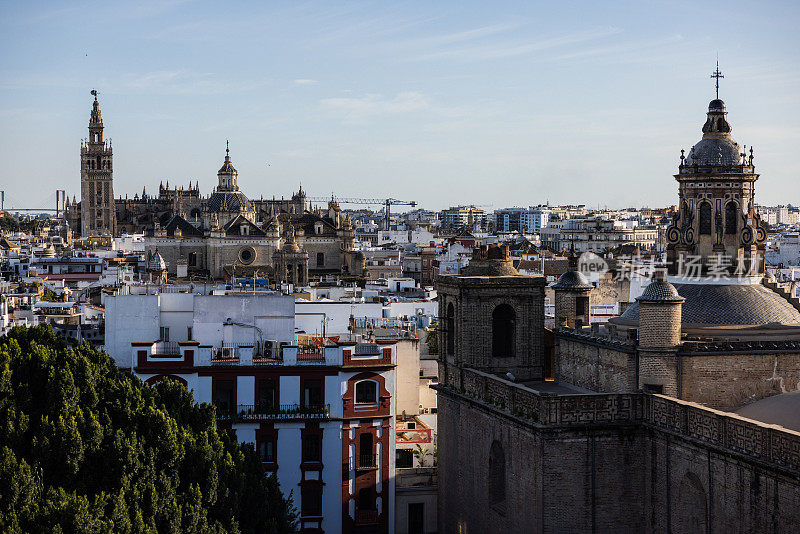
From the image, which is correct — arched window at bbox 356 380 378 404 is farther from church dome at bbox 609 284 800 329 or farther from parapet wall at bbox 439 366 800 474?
church dome at bbox 609 284 800 329

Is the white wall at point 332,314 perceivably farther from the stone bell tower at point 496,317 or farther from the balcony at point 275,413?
the stone bell tower at point 496,317

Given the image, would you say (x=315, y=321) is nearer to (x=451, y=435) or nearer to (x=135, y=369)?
(x=135, y=369)

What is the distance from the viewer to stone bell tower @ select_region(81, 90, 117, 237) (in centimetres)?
14725

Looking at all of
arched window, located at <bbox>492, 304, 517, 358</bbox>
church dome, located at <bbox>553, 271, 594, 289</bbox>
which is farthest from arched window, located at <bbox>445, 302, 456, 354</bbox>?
church dome, located at <bbox>553, 271, 594, 289</bbox>

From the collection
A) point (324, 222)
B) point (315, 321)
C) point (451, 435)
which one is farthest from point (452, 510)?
point (324, 222)

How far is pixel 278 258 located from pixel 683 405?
64.6 m

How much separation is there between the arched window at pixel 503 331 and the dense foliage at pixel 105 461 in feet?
20.4

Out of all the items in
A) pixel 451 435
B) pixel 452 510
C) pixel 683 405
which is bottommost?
pixel 452 510

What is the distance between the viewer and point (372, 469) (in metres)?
29.8

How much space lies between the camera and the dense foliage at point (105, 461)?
1812 cm

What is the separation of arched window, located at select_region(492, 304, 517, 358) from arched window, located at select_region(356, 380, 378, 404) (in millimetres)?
4991

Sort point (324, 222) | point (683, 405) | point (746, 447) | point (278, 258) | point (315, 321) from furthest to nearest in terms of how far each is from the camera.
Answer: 1. point (324, 222)
2. point (278, 258)
3. point (315, 321)
4. point (683, 405)
5. point (746, 447)

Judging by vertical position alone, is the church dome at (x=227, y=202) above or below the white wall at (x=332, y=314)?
above

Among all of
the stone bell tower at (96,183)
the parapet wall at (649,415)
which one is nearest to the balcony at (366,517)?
the parapet wall at (649,415)
